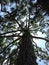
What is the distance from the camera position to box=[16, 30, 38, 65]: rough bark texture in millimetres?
9004

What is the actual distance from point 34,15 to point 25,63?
80.3 inches

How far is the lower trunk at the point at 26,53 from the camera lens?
9000 mm

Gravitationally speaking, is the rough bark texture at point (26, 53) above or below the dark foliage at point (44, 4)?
below

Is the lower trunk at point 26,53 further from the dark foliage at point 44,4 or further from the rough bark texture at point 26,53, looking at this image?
the dark foliage at point 44,4

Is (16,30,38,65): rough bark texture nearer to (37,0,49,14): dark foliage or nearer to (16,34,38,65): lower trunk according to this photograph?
(16,34,38,65): lower trunk

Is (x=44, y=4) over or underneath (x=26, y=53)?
over

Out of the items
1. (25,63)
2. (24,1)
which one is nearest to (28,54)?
A: (25,63)

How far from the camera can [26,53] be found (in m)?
9.23

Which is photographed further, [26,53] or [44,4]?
[26,53]

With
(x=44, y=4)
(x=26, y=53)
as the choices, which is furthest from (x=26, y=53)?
(x=44, y=4)

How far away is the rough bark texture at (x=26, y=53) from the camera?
9004mm

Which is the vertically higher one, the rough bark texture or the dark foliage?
the dark foliage

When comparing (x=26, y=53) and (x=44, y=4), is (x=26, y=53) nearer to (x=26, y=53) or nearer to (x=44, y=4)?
(x=26, y=53)

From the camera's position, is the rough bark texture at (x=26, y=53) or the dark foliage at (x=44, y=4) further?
the rough bark texture at (x=26, y=53)
